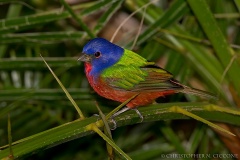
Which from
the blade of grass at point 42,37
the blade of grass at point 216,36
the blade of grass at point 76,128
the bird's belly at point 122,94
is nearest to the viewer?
the blade of grass at point 76,128

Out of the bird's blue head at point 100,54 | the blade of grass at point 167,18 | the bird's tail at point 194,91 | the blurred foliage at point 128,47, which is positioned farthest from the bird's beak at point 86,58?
the blade of grass at point 167,18

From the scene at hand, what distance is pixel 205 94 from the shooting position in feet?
5.82

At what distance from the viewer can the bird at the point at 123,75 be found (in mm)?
1722

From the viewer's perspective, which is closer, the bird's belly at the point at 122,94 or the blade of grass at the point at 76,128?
the blade of grass at the point at 76,128

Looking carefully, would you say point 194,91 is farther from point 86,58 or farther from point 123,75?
point 86,58

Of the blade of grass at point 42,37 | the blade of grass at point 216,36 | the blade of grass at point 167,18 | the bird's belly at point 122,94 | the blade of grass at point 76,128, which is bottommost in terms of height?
the blade of grass at point 76,128

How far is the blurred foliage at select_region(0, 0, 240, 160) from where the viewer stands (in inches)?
79.3

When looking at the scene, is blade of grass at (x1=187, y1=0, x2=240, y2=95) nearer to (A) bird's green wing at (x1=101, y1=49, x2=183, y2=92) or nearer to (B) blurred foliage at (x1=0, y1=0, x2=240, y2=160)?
(B) blurred foliage at (x1=0, y1=0, x2=240, y2=160)

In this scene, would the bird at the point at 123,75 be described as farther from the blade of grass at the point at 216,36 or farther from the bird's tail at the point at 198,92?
the blade of grass at the point at 216,36

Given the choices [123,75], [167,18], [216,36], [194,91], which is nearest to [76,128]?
[123,75]

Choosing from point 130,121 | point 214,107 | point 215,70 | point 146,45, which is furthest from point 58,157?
point 214,107

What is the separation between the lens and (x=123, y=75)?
1721 millimetres

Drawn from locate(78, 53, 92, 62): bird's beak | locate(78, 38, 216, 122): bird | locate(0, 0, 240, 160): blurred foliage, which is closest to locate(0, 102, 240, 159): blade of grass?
locate(0, 0, 240, 160): blurred foliage

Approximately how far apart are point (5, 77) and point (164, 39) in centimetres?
77
